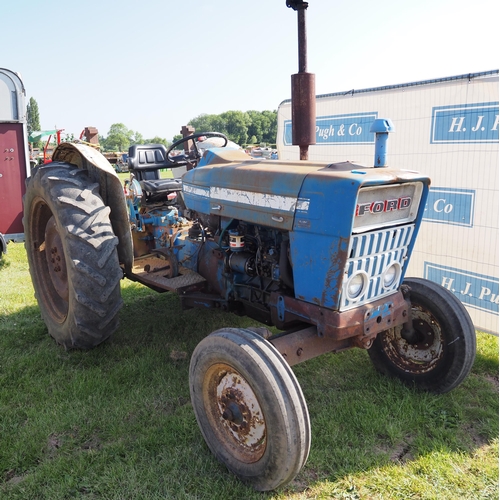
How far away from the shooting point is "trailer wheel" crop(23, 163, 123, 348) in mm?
3270

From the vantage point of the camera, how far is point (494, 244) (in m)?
4.12

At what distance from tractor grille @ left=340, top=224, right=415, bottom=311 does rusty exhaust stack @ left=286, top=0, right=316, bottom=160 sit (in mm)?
1040

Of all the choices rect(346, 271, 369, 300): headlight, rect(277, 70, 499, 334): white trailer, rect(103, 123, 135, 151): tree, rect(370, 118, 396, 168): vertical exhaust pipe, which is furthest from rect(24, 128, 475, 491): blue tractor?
rect(103, 123, 135, 151): tree

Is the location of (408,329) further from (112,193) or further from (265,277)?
(112,193)

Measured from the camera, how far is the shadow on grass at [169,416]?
2518 millimetres

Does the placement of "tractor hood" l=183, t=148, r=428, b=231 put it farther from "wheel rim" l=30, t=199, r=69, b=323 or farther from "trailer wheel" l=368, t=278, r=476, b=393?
"wheel rim" l=30, t=199, r=69, b=323

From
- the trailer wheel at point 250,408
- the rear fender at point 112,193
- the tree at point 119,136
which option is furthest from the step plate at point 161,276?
the tree at point 119,136

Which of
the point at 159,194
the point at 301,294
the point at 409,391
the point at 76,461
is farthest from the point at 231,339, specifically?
the point at 159,194

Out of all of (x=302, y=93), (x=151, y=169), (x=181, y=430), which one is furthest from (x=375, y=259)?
(x=151, y=169)

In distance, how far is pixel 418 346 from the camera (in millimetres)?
3242

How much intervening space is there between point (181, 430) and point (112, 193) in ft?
6.14

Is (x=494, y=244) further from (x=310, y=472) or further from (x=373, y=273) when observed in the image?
(x=310, y=472)

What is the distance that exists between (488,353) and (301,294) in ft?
7.07

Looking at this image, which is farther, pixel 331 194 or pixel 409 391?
pixel 409 391
